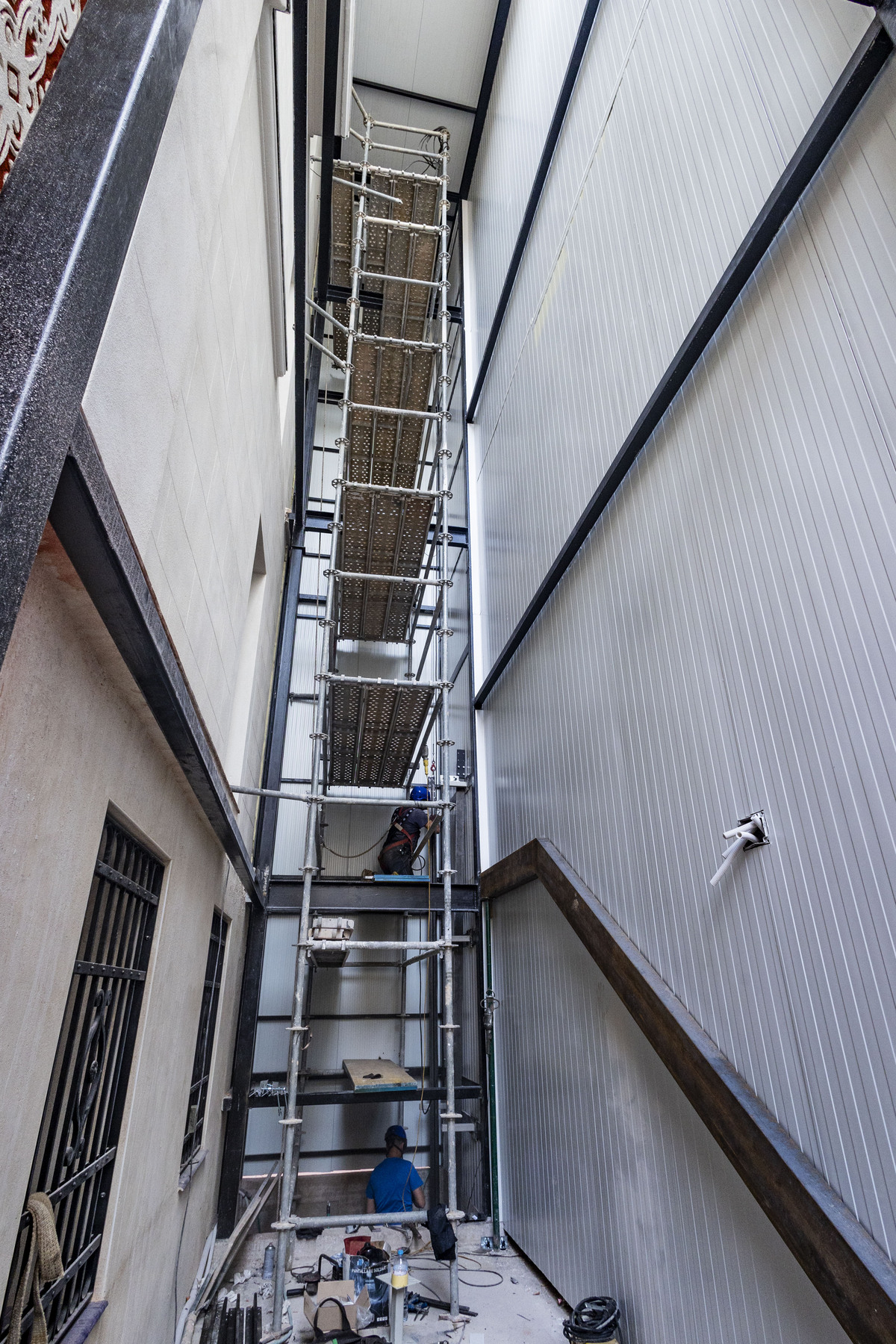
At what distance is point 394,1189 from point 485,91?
13.0 metres

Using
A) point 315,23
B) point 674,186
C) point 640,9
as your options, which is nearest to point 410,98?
point 315,23

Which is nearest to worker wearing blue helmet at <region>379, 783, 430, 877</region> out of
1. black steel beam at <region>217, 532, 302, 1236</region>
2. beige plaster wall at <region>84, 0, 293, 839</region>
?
black steel beam at <region>217, 532, 302, 1236</region>

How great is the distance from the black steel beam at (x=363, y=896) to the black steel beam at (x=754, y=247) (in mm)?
3747

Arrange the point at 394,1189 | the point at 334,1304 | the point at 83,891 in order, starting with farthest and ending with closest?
the point at 394,1189, the point at 334,1304, the point at 83,891

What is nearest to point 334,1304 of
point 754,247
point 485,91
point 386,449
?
point 754,247

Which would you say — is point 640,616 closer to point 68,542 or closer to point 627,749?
point 627,749

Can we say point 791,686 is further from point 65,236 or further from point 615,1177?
point 615,1177

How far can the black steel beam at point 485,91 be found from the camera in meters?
9.21

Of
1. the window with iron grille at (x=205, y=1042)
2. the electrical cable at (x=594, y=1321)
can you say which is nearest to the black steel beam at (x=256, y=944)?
the window with iron grille at (x=205, y=1042)

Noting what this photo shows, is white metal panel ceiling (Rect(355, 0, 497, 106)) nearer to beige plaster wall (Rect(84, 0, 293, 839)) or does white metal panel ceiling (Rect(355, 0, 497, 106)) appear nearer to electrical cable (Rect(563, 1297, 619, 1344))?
beige plaster wall (Rect(84, 0, 293, 839))

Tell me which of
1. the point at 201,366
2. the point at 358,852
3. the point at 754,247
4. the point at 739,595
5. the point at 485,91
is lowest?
the point at 739,595

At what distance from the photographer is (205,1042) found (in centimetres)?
502

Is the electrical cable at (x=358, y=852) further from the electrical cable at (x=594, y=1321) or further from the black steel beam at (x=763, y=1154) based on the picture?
the electrical cable at (x=594, y=1321)

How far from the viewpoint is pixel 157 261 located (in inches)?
82.8
